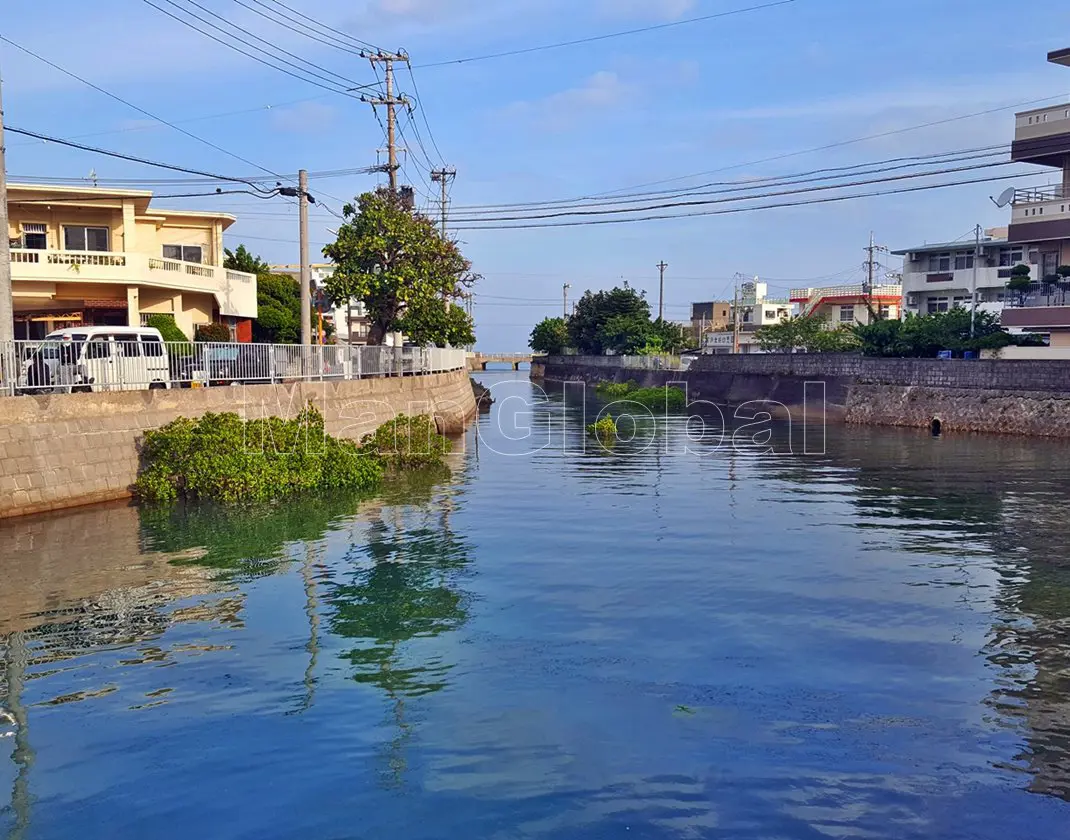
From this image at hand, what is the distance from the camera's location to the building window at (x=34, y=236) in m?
38.8

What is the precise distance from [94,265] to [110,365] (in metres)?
17.6

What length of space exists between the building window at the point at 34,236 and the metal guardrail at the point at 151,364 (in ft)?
51.9

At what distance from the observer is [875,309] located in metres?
96.6

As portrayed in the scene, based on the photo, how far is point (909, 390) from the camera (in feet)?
161

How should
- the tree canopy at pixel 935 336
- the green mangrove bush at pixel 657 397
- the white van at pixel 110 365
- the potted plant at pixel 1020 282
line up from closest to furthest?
1. the white van at pixel 110 365
2. the potted plant at pixel 1020 282
3. the tree canopy at pixel 935 336
4. the green mangrove bush at pixel 657 397

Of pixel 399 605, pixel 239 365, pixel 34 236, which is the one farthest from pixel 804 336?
pixel 399 605

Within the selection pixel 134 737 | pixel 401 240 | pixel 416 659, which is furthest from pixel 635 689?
pixel 401 240

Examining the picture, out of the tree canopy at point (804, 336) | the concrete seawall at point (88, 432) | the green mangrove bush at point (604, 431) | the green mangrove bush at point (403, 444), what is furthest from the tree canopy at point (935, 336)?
the concrete seawall at point (88, 432)

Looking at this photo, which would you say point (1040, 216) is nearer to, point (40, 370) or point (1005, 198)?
point (1005, 198)

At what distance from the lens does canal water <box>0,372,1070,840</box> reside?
8250 millimetres

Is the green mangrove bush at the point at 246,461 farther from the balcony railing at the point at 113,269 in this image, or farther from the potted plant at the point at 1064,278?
the potted plant at the point at 1064,278

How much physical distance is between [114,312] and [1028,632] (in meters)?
38.1

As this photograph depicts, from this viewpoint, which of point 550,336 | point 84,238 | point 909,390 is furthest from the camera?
point 550,336

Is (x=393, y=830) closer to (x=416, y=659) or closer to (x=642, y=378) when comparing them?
(x=416, y=659)
